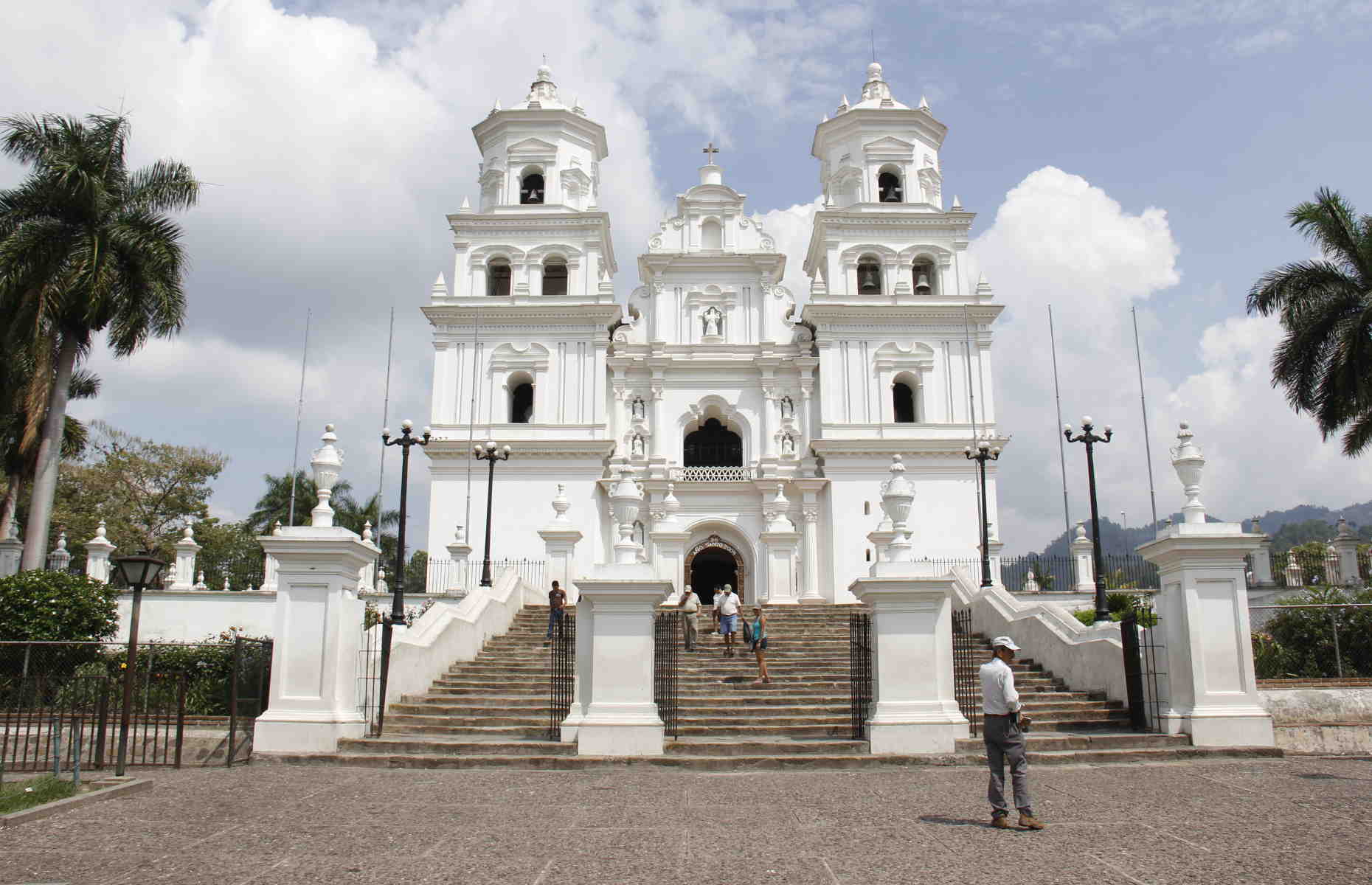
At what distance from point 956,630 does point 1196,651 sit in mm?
3866

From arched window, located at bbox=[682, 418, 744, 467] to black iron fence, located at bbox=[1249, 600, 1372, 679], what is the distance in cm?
1925

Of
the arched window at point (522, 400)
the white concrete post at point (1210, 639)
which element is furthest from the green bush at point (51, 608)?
the white concrete post at point (1210, 639)

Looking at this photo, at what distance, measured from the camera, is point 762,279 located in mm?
34188

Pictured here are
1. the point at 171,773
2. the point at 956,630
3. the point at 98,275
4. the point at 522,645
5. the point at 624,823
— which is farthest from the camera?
the point at 98,275

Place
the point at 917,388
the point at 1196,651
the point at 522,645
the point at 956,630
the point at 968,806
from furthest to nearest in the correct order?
the point at 917,388 < the point at 522,645 < the point at 956,630 < the point at 1196,651 < the point at 968,806

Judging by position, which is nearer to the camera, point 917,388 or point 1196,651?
point 1196,651

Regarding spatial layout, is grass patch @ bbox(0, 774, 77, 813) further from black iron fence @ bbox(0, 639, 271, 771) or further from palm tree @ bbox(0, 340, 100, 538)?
palm tree @ bbox(0, 340, 100, 538)

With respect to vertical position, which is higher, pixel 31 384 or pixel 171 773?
pixel 31 384

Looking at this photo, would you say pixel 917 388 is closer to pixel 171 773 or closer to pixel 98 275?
pixel 98 275

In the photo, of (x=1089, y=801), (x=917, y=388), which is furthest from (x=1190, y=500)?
(x=917, y=388)

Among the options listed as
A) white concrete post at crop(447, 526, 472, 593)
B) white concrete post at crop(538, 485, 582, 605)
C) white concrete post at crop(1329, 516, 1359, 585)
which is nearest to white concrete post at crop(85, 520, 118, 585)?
white concrete post at crop(447, 526, 472, 593)

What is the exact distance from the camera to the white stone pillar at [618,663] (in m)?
11.4

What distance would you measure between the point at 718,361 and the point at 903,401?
6.05m

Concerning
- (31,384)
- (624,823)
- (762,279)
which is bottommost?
(624,823)
